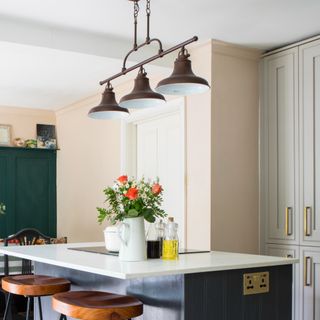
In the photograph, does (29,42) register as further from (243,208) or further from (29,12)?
(243,208)

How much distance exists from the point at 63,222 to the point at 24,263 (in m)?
2.66

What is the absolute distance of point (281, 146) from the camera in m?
4.31

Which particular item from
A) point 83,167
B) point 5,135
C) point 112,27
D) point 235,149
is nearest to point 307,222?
point 235,149

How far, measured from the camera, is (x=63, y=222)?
23.3 feet

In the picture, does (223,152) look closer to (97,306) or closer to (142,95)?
(142,95)

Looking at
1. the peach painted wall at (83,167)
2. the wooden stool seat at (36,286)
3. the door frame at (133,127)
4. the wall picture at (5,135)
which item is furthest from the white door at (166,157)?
the wall picture at (5,135)

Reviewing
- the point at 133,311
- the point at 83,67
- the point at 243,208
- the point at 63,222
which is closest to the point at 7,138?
the point at 63,222

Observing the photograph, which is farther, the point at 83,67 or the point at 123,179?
the point at 83,67

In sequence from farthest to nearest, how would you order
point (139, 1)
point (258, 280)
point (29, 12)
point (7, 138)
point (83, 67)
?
point (7, 138) < point (83, 67) < point (29, 12) < point (139, 1) < point (258, 280)

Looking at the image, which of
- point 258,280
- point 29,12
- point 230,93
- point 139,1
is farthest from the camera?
point 230,93

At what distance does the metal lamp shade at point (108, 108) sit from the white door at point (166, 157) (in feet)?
3.62

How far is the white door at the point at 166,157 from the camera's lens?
4.84 meters

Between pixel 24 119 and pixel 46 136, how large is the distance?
35 cm

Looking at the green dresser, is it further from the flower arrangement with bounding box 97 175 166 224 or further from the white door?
the flower arrangement with bounding box 97 175 166 224
